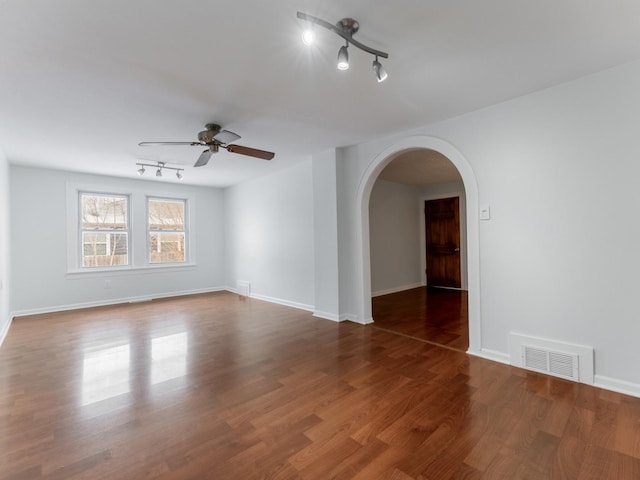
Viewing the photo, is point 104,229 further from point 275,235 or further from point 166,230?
point 275,235

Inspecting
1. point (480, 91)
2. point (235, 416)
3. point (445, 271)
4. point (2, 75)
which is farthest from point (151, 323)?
point (445, 271)

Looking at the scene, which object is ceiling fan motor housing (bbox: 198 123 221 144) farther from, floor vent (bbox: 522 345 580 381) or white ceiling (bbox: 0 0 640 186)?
floor vent (bbox: 522 345 580 381)

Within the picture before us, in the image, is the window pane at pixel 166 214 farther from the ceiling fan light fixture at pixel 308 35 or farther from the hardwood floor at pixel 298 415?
the ceiling fan light fixture at pixel 308 35

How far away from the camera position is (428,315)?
4.52 metres

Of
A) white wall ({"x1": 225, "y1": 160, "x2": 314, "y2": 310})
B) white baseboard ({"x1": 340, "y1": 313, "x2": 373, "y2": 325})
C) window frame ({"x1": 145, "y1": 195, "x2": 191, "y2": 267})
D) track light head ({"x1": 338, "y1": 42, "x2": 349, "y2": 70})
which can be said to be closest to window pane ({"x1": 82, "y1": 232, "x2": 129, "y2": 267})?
window frame ({"x1": 145, "y1": 195, "x2": 191, "y2": 267})

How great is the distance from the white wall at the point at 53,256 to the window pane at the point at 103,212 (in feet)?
0.79

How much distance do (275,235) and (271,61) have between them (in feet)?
12.4

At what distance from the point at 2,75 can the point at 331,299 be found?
3810 millimetres

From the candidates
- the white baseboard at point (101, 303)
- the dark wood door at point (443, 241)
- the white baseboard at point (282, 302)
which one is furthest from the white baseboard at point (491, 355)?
the white baseboard at point (101, 303)

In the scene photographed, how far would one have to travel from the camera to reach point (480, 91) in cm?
257

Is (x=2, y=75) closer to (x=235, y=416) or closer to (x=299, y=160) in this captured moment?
(x=235, y=416)

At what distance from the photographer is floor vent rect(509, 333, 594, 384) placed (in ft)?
7.79

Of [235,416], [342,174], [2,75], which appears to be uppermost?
[2,75]

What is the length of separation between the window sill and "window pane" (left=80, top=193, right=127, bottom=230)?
0.79 m
